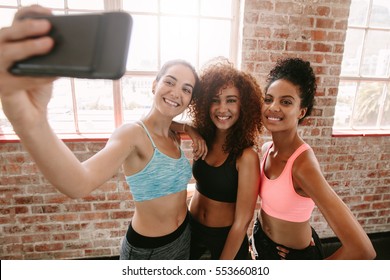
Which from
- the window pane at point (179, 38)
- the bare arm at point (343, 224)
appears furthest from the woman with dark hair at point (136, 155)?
the window pane at point (179, 38)

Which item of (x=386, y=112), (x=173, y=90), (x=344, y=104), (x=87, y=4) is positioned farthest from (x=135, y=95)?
(x=386, y=112)

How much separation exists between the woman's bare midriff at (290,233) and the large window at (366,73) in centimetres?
137

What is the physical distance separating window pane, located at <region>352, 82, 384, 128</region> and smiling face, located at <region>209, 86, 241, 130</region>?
5.23ft

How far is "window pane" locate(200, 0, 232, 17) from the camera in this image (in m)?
1.77

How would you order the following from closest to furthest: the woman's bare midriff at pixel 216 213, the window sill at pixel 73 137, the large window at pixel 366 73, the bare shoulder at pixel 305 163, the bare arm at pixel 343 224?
the bare arm at pixel 343 224 < the bare shoulder at pixel 305 163 < the woman's bare midriff at pixel 216 213 < the window sill at pixel 73 137 < the large window at pixel 366 73

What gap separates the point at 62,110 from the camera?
5.95 ft

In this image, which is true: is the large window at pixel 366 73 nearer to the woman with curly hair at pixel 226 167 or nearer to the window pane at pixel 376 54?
the window pane at pixel 376 54

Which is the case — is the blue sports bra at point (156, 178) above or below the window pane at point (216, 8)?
below

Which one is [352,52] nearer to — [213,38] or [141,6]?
[213,38]

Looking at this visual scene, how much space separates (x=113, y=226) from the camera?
6.21ft

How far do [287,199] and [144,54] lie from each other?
1.46 metres

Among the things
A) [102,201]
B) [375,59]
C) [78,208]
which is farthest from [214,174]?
[375,59]

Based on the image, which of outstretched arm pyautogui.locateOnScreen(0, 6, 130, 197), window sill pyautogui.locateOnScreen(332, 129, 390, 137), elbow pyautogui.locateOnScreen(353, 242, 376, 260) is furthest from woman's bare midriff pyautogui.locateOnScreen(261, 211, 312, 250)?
window sill pyautogui.locateOnScreen(332, 129, 390, 137)

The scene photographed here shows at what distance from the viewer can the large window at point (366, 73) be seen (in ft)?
6.38
